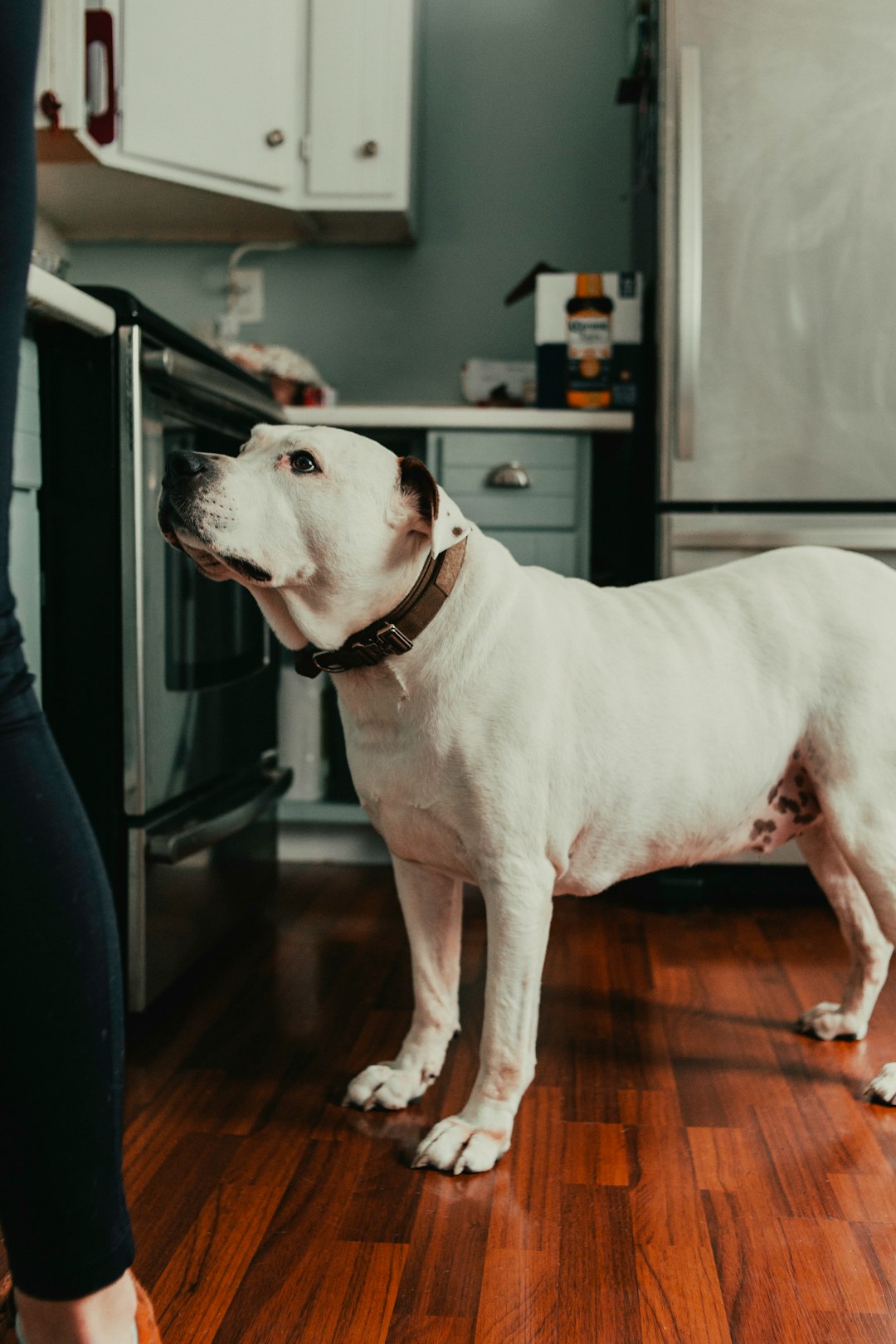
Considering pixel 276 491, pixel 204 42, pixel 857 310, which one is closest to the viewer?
pixel 276 491

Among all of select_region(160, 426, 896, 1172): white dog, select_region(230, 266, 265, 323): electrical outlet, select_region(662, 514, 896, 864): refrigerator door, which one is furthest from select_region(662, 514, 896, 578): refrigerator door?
select_region(230, 266, 265, 323): electrical outlet

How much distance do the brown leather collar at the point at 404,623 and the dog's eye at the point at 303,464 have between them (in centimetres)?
17

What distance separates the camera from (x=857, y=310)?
2203 mm

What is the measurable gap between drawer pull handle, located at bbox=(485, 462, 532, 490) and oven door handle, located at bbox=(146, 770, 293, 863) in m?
0.81

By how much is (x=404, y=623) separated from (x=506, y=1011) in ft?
1.47

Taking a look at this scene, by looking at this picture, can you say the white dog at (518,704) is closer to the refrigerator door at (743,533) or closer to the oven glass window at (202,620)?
the oven glass window at (202,620)

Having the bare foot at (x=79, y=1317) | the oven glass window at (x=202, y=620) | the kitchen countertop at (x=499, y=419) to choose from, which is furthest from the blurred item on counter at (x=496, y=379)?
the bare foot at (x=79, y=1317)

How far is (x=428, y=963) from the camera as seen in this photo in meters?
1.42

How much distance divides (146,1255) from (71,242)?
9.41 ft

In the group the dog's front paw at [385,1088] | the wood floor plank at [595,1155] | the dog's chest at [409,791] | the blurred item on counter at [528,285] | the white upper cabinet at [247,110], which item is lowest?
the wood floor plank at [595,1155]

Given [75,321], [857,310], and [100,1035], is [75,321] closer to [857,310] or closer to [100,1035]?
[100,1035]

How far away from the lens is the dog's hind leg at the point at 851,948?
1.55 meters

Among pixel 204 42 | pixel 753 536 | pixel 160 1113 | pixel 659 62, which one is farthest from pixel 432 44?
pixel 160 1113

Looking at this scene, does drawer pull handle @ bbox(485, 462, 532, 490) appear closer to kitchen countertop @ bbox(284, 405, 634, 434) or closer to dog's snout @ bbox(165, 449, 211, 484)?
kitchen countertop @ bbox(284, 405, 634, 434)
